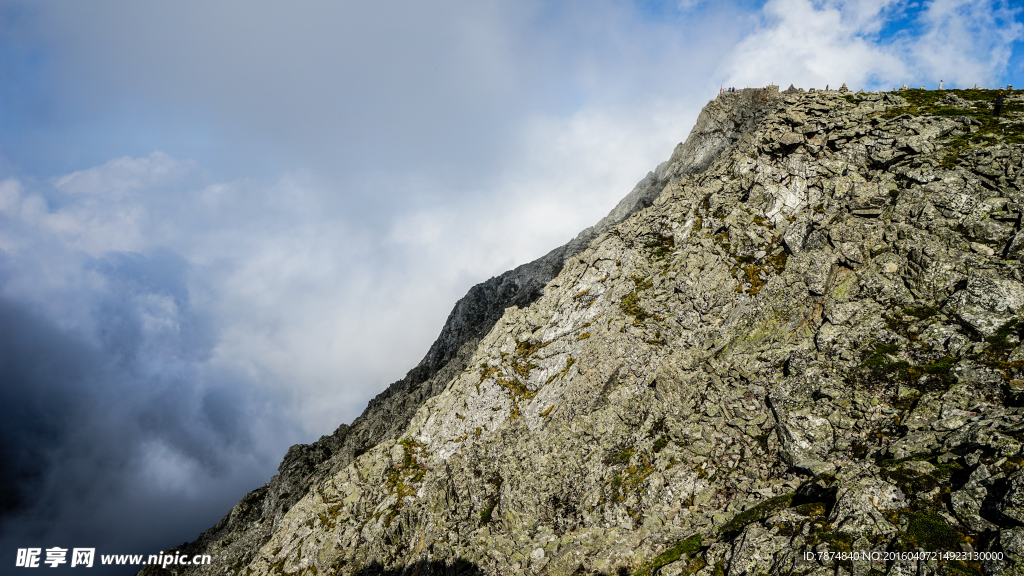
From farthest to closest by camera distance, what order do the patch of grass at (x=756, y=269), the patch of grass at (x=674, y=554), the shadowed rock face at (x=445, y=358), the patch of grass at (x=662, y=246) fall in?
the shadowed rock face at (x=445, y=358), the patch of grass at (x=662, y=246), the patch of grass at (x=756, y=269), the patch of grass at (x=674, y=554)

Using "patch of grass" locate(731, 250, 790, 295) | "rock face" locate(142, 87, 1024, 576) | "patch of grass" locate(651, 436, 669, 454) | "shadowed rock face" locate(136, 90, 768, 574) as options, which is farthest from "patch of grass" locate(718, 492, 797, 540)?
"shadowed rock face" locate(136, 90, 768, 574)

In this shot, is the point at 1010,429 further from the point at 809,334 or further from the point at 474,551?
the point at 474,551

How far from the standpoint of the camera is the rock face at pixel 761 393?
2192cm

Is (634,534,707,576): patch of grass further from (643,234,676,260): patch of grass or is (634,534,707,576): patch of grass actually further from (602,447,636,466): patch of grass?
(643,234,676,260): patch of grass

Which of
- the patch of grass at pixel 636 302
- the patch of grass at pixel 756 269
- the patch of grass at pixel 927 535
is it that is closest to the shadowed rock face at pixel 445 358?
the patch of grass at pixel 636 302

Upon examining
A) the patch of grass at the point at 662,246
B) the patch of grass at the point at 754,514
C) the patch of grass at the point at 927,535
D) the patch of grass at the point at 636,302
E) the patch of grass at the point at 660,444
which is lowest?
the patch of grass at the point at 927,535

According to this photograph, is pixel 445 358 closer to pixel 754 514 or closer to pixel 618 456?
pixel 618 456

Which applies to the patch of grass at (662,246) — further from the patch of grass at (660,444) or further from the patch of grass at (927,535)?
the patch of grass at (927,535)

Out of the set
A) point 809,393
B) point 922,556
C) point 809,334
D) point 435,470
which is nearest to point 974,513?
point 922,556

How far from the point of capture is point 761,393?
31.4m

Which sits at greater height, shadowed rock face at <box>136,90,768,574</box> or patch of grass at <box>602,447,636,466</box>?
shadowed rock face at <box>136,90,768,574</box>

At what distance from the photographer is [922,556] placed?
18000 mm

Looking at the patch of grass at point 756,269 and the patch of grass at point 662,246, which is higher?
the patch of grass at point 662,246

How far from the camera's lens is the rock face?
21922 mm
